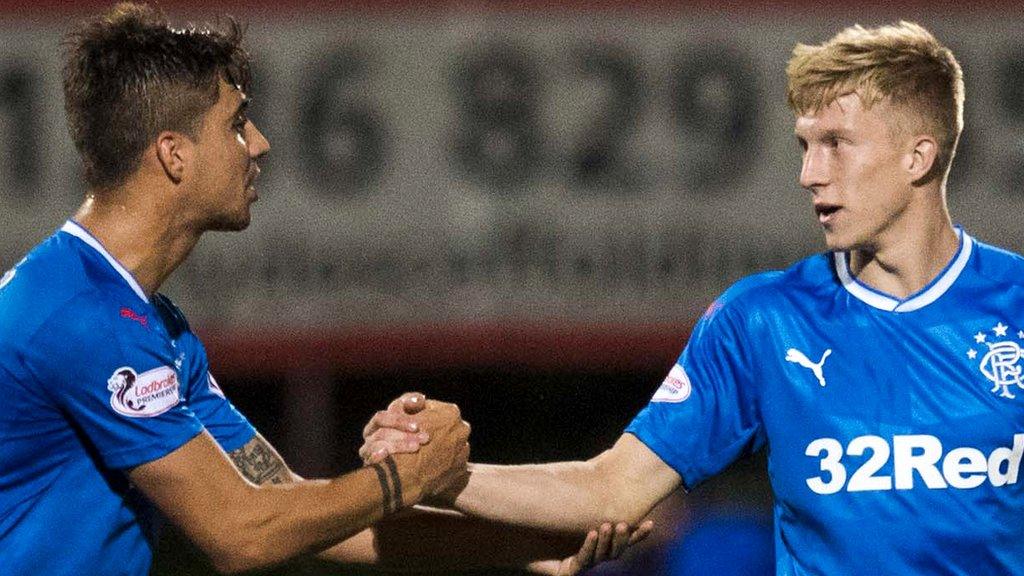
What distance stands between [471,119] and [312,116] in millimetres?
803

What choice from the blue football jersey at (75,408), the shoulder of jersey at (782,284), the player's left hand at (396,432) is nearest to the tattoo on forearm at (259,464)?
the player's left hand at (396,432)

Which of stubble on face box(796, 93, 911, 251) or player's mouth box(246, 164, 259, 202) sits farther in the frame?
player's mouth box(246, 164, 259, 202)

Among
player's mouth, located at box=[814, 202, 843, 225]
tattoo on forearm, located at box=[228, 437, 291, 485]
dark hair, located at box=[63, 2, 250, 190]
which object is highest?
dark hair, located at box=[63, 2, 250, 190]

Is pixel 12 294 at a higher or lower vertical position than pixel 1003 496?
higher

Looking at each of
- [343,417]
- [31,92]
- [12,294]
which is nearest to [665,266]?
[31,92]

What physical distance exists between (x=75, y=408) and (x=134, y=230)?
42 cm

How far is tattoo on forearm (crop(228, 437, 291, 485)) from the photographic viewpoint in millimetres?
4215

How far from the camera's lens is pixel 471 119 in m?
8.80

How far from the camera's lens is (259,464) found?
426 cm

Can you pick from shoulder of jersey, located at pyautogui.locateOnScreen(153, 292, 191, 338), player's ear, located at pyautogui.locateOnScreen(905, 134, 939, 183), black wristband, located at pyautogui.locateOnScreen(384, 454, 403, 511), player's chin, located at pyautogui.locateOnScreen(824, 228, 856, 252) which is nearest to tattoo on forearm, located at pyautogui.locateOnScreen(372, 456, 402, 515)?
black wristband, located at pyautogui.locateOnScreen(384, 454, 403, 511)

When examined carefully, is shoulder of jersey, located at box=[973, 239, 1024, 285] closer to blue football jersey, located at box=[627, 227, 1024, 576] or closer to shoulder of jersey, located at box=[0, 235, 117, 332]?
blue football jersey, located at box=[627, 227, 1024, 576]

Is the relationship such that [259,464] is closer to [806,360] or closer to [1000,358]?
[806,360]

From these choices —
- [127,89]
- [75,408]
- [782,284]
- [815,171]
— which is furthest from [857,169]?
[75,408]

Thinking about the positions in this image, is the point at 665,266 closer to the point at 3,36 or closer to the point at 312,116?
→ the point at 312,116
